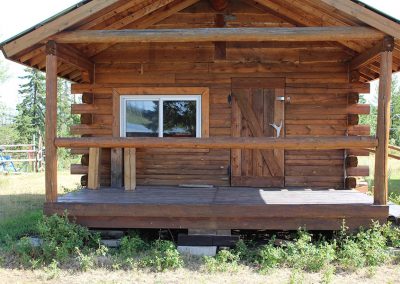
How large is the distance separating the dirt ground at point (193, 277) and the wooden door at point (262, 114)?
368 centimetres

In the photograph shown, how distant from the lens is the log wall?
983 cm

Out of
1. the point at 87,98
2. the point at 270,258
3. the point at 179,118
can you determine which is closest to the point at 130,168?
the point at 179,118

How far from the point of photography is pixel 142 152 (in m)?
10.1

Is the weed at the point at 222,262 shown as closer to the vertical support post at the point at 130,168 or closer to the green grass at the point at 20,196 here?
the vertical support post at the point at 130,168

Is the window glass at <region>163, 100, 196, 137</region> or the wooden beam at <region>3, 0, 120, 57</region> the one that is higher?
the wooden beam at <region>3, 0, 120, 57</region>

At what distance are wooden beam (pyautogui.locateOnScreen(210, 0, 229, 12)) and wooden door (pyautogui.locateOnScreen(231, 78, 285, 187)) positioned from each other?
155cm

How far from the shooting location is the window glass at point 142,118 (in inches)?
397

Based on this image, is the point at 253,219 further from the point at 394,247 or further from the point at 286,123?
the point at 286,123

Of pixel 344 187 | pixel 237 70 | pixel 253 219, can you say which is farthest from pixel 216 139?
pixel 344 187

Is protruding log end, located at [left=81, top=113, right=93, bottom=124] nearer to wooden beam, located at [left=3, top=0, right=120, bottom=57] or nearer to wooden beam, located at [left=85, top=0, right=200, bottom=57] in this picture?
wooden beam, located at [left=85, top=0, right=200, bottom=57]

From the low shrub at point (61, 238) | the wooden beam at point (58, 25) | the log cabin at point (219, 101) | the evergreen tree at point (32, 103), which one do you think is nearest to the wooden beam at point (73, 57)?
the log cabin at point (219, 101)

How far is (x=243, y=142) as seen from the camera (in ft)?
24.0

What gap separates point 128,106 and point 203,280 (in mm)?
5256

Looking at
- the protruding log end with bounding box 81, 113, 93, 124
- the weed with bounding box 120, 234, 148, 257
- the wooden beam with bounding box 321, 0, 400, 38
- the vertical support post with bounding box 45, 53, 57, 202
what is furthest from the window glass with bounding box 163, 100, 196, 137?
the wooden beam with bounding box 321, 0, 400, 38
